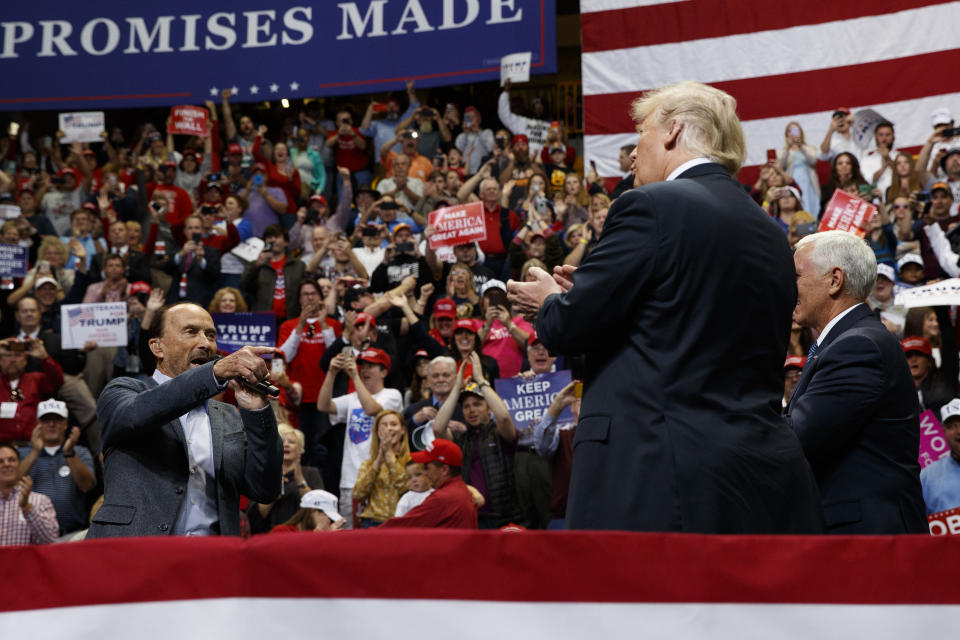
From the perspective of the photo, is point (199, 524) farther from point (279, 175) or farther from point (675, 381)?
point (279, 175)

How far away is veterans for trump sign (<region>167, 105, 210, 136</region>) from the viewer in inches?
574

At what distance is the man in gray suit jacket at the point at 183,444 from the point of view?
3.40 meters

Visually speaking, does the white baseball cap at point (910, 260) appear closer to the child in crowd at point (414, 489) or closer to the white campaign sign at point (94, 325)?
the child in crowd at point (414, 489)

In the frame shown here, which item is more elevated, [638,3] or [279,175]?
[638,3]

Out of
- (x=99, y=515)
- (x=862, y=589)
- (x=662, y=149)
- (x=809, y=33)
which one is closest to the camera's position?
(x=862, y=589)

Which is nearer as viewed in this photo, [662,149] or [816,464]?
[662,149]

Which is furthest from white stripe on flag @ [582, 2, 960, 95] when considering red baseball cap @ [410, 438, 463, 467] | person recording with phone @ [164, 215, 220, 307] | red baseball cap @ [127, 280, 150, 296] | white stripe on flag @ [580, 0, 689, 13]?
red baseball cap @ [410, 438, 463, 467]

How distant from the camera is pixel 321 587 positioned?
1938 mm

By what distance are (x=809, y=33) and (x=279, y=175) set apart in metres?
6.07

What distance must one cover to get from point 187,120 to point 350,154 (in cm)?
202

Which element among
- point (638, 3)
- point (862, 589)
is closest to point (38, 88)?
point (638, 3)

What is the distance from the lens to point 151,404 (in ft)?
11.2

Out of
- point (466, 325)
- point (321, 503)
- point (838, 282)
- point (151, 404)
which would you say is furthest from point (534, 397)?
point (151, 404)

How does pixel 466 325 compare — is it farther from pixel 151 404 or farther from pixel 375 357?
pixel 151 404
